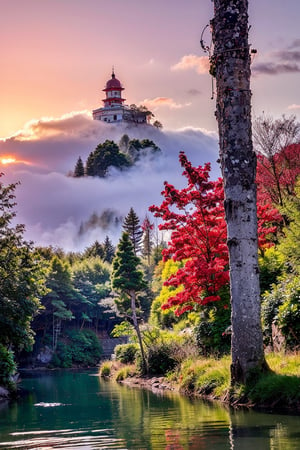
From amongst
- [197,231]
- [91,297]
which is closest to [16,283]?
[197,231]

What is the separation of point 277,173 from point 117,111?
153 metres

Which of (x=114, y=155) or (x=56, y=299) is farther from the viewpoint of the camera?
(x=114, y=155)

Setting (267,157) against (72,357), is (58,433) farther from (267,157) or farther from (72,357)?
(72,357)

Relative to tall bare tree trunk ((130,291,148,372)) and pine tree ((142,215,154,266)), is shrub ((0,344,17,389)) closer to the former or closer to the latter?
tall bare tree trunk ((130,291,148,372))

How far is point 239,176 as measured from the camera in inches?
565

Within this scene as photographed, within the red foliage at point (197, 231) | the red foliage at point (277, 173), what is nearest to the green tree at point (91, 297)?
the red foliage at point (277, 173)

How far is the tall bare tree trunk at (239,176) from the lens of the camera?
14156 mm

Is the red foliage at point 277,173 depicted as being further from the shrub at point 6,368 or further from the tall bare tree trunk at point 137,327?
the shrub at point 6,368

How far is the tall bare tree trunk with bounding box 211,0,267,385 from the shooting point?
14156 millimetres

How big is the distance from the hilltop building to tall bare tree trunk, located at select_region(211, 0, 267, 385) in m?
161

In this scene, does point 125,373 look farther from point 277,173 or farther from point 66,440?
point 66,440

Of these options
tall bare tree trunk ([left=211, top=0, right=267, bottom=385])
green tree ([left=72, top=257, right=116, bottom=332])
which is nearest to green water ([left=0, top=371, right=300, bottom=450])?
tall bare tree trunk ([left=211, top=0, right=267, bottom=385])

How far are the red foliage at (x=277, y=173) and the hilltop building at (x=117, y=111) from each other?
14682 centimetres

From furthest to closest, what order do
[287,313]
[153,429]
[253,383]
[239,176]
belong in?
1. [287,313]
2. [239,176]
3. [253,383]
4. [153,429]
